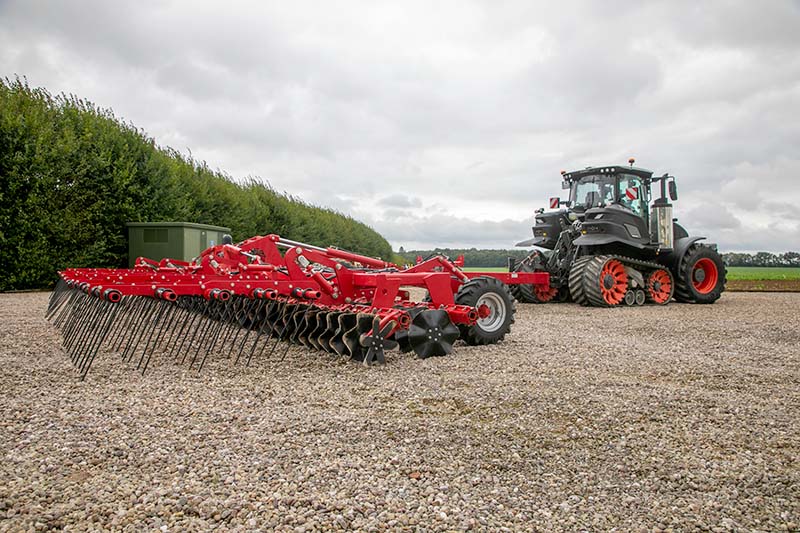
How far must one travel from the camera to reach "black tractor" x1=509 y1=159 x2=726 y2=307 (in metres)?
9.28

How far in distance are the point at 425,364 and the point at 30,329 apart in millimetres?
4425

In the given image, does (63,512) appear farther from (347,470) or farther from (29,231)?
(29,231)

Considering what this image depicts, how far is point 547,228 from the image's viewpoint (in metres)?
10.4

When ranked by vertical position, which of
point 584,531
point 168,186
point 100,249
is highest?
point 168,186

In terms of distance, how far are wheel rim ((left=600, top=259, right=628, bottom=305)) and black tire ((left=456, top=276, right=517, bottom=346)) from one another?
399cm

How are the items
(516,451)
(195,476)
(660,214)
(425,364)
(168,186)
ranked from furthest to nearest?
(168,186) < (660,214) < (425,364) < (516,451) < (195,476)

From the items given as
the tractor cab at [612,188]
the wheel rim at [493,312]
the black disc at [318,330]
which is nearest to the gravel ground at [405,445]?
the black disc at [318,330]

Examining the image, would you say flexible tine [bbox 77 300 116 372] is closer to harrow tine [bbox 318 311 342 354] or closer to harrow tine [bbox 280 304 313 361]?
harrow tine [bbox 280 304 313 361]

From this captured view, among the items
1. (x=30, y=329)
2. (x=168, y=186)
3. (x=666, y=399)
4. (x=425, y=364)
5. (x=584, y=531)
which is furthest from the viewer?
(x=168, y=186)

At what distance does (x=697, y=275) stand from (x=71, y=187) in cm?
1149

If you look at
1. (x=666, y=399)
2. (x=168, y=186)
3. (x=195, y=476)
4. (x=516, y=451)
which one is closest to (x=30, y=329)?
(x=195, y=476)

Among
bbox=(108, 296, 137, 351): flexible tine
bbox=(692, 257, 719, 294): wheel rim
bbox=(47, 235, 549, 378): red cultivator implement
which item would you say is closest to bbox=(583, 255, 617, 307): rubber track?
bbox=(692, 257, 719, 294): wheel rim

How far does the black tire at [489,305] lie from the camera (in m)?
5.38

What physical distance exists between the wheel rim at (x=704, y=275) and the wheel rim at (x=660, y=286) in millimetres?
589
